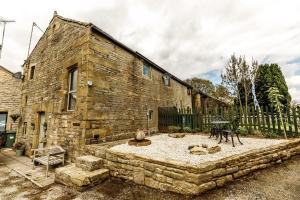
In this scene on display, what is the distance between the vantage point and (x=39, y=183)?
4840 mm

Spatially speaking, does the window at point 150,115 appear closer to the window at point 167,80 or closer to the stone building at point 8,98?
the window at point 167,80

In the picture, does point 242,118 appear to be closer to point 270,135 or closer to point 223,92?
point 270,135

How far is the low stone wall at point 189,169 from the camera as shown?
3240mm

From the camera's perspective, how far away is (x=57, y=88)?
24.6 ft

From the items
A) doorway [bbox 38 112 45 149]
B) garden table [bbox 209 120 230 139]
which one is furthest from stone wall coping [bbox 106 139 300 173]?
doorway [bbox 38 112 45 149]

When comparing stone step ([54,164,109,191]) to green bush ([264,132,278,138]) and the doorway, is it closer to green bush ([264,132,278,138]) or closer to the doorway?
the doorway

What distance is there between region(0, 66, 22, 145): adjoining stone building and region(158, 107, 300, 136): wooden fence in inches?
458

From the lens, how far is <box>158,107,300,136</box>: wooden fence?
6.16m

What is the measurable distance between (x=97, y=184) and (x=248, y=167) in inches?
160

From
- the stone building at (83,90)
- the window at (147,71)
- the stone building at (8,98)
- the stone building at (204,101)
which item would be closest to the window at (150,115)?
the stone building at (83,90)

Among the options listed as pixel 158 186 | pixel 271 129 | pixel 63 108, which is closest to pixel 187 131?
pixel 271 129

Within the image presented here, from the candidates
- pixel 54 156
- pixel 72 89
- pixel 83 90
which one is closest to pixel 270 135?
pixel 83 90

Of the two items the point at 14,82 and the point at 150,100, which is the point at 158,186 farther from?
the point at 14,82

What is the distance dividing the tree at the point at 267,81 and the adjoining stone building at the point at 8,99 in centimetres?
2217
